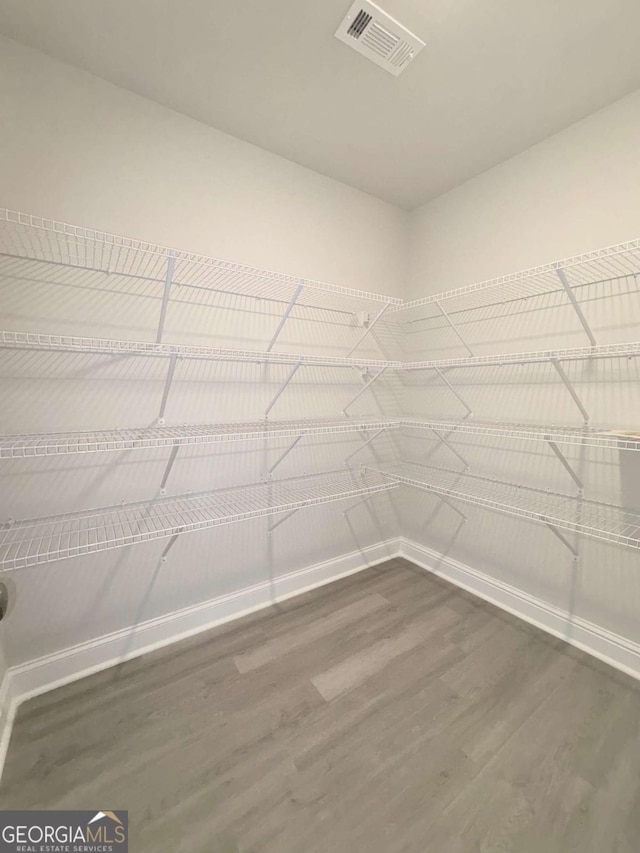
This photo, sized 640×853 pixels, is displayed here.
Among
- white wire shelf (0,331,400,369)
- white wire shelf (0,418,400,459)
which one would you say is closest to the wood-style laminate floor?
white wire shelf (0,418,400,459)

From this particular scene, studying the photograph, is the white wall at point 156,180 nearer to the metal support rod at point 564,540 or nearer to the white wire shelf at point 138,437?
the white wire shelf at point 138,437

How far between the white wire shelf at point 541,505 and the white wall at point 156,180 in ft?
4.40

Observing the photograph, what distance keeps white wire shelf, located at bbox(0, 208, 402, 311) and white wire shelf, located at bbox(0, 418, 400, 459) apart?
0.63m

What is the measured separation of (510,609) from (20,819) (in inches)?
82.8

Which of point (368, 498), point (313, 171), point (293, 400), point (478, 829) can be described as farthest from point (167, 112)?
point (478, 829)

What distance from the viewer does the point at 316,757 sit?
116 centimetres

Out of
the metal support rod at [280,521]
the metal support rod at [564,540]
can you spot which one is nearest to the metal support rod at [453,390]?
the metal support rod at [564,540]

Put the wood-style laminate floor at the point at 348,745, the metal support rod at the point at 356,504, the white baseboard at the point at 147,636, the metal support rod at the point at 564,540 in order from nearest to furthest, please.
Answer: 1. the wood-style laminate floor at the point at 348,745
2. the white baseboard at the point at 147,636
3. the metal support rod at the point at 564,540
4. the metal support rod at the point at 356,504

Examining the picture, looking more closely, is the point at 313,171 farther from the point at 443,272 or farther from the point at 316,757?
the point at 316,757

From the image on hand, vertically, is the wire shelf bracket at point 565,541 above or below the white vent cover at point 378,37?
below

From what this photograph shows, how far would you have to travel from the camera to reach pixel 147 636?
160cm

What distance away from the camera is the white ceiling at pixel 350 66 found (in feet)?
3.66

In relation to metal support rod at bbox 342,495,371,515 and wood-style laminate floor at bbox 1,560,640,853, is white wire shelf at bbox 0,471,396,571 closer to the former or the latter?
metal support rod at bbox 342,495,371,515

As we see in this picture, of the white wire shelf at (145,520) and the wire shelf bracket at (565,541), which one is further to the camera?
the wire shelf bracket at (565,541)
